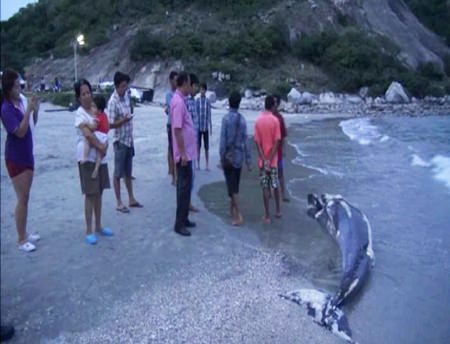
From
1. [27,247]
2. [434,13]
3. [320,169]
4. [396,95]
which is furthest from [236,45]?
[27,247]

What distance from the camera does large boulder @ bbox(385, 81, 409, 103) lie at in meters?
49.6

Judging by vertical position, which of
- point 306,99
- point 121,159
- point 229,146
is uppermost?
point 229,146

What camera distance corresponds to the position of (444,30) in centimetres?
8362

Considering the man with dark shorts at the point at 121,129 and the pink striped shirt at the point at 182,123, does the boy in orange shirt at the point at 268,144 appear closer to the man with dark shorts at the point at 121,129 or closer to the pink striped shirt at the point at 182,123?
the pink striped shirt at the point at 182,123

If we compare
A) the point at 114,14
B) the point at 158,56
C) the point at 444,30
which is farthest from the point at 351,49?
the point at 444,30

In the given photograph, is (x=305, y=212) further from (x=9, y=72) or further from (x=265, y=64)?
(x=265, y=64)

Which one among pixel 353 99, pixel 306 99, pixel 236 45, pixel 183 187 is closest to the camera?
pixel 183 187

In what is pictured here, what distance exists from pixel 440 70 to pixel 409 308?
65.1 m

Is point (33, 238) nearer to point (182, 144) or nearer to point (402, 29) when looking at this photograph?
point (182, 144)

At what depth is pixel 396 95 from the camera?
49.8m

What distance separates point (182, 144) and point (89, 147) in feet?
3.68

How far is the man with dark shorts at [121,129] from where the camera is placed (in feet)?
23.9

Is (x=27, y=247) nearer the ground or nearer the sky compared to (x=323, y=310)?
nearer the sky

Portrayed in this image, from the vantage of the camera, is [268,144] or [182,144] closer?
[182,144]
